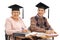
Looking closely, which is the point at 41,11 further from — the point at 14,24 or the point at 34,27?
the point at 14,24

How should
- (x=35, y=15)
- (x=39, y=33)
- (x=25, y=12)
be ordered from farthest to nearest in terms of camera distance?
(x=25, y=12)
(x=35, y=15)
(x=39, y=33)

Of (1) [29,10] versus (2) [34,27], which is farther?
(1) [29,10]

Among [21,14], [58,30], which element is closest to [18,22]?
[21,14]

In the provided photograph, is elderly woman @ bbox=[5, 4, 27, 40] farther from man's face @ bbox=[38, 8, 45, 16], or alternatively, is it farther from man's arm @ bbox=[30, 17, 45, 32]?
man's face @ bbox=[38, 8, 45, 16]

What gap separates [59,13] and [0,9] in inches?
33.1

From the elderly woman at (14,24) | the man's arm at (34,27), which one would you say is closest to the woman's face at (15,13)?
the elderly woman at (14,24)

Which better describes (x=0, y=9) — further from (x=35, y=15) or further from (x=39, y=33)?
(x=39, y=33)

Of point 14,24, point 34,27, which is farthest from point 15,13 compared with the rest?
point 34,27

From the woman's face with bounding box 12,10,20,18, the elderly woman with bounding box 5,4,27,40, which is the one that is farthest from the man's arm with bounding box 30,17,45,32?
the woman's face with bounding box 12,10,20,18

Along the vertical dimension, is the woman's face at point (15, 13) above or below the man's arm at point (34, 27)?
above

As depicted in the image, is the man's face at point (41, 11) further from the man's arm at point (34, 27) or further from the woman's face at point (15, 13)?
the woman's face at point (15, 13)

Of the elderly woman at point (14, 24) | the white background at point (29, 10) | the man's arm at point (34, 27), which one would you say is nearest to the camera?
the elderly woman at point (14, 24)

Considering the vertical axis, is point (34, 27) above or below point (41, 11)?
below

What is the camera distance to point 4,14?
311cm
